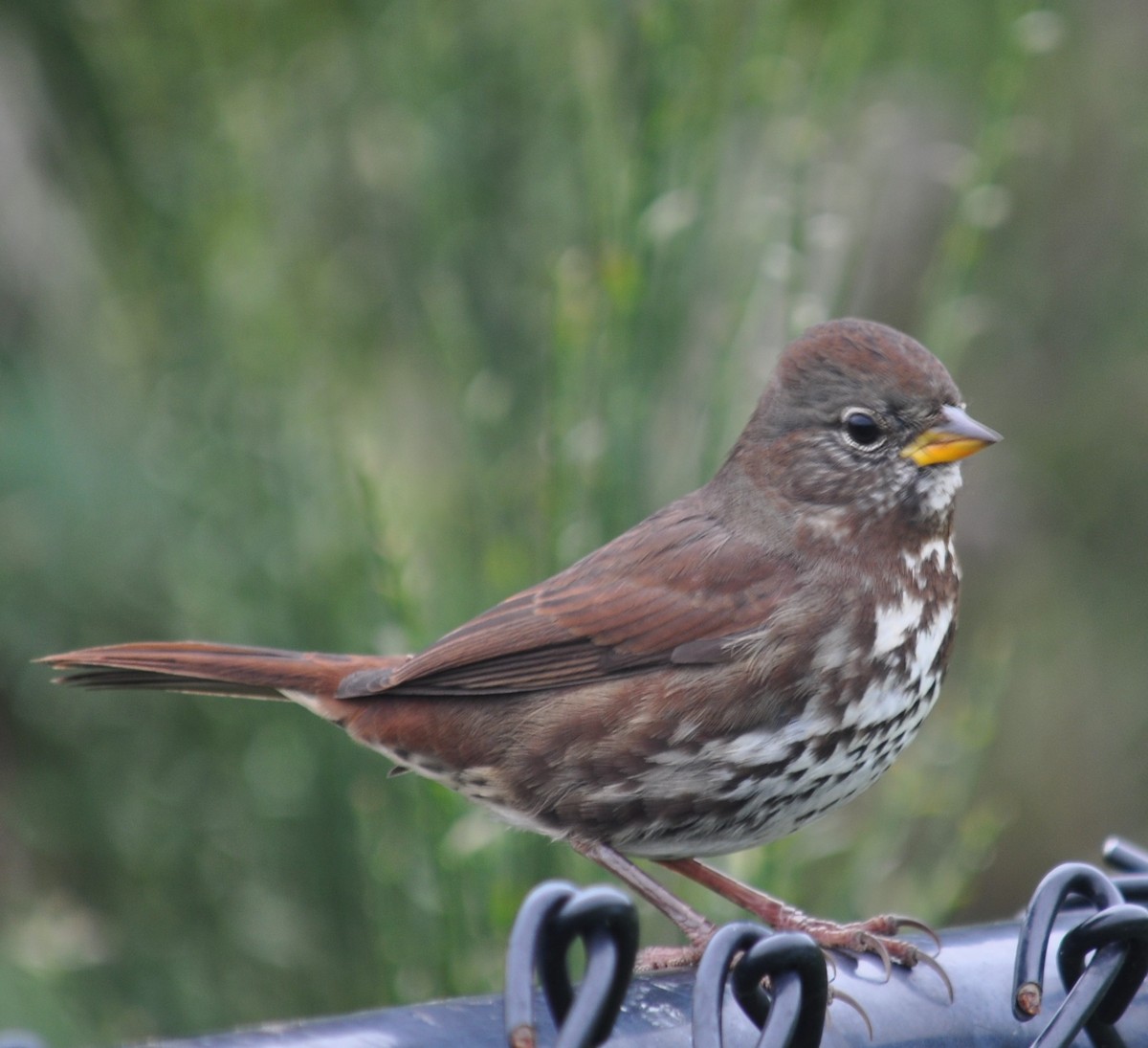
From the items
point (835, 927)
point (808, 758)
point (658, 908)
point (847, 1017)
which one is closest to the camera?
point (847, 1017)

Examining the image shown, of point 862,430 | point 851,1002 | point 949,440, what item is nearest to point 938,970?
point 851,1002

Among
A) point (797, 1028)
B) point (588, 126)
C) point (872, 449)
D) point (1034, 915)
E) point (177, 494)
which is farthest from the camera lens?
point (177, 494)

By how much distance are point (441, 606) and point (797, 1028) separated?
245 centimetres

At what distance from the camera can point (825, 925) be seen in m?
2.83

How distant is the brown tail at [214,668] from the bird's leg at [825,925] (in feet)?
2.37

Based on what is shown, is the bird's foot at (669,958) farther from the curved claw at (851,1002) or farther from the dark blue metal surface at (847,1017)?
the curved claw at (851,1002)

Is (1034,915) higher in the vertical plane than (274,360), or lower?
lower

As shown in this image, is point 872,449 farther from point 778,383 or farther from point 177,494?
point 177,494

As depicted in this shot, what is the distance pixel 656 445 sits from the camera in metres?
3.85

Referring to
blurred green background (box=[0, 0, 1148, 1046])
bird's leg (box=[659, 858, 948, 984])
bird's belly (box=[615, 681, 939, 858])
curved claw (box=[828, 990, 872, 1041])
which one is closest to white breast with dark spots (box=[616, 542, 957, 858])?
bird's belly (box=[615, 681, 939, 858])

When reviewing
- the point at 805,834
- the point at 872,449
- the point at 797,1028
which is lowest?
the point at 805,834

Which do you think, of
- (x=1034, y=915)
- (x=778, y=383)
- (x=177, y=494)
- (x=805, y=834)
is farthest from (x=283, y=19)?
(x=1034, y=915)

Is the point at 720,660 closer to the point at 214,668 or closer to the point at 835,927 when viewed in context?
the point at 835,927

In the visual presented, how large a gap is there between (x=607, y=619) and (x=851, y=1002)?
1247 millimetres
